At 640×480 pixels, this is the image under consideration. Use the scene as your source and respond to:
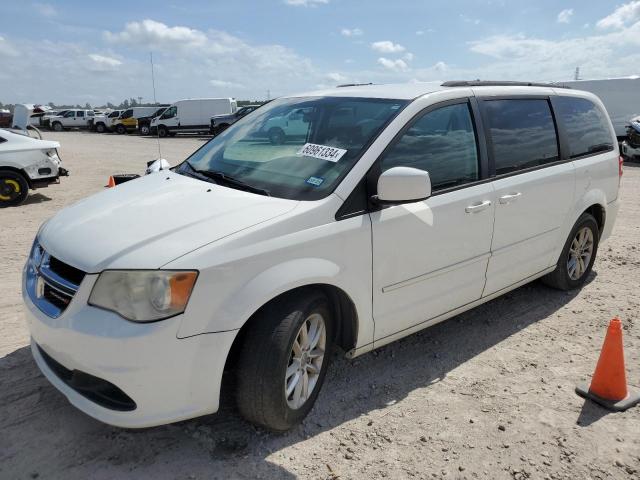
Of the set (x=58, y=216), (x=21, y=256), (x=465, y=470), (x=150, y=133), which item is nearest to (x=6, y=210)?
(x=21, y=256)

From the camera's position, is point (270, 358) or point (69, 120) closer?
point (270, 358)

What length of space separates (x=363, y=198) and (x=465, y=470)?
4.93 feet

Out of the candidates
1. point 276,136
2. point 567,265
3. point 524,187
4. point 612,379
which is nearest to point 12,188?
point 276,136

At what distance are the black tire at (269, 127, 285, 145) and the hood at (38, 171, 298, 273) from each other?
0.60 meters

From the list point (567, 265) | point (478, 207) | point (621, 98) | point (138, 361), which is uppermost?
point (621, 98)

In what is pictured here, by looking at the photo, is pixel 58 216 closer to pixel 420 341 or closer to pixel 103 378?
pixel 103 378

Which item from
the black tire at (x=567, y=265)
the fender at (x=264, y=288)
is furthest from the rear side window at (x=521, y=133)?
the fender at (x=264, y=288)

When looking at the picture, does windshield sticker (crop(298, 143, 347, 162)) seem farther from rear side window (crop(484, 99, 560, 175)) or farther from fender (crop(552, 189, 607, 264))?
fender (crop(552, 189, 607, 264))

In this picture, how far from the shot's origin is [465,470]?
8.61 feet

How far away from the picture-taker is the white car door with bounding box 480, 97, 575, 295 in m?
3.73

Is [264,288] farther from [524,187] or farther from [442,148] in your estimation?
[524,187]

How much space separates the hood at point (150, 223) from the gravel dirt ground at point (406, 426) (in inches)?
39.0

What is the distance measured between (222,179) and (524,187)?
222 cm

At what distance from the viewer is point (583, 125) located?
4.70 m
